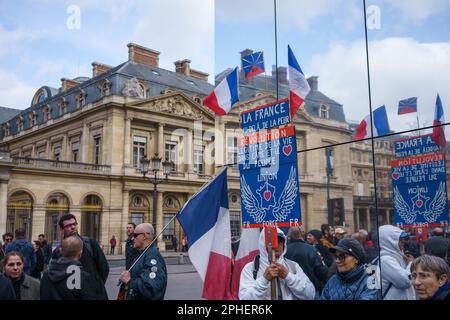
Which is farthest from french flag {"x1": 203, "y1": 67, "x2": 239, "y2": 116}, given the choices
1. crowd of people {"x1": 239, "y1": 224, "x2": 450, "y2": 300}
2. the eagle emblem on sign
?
crowd of people {"x1": 239, "y1": 224, "x2": 450, "y2": 300}

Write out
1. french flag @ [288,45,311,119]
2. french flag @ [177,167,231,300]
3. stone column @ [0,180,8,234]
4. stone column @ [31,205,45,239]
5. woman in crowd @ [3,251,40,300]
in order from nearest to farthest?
woman in crowd @ [3,251,40,300] < french flag @ [288,45,311,119] < french flag @ [177,167,231,300] < stone column @ [0,180,8,234] < stone column @ [31,205,45,239]

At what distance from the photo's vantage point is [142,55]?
32.1 meters

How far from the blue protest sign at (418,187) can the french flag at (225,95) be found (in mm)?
1828

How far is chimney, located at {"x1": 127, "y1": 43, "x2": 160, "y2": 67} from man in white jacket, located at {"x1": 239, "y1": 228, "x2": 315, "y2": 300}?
2898cm

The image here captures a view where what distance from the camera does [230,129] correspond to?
198 inches

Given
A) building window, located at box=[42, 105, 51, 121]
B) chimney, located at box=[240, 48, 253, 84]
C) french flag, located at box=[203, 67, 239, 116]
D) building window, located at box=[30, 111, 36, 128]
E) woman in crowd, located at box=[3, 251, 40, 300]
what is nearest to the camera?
woman in crowd, located at box=[3, 251, 40, 300]

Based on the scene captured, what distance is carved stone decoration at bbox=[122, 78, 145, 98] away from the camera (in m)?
29.0

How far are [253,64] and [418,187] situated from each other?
1.91 meters

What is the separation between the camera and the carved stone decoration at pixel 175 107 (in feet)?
97.2

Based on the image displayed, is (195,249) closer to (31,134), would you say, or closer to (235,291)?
(235,291)

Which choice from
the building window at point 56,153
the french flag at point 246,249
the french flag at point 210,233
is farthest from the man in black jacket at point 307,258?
the building window at point 56,153

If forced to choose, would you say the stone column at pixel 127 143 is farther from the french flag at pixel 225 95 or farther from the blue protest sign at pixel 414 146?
the blue protest sign at pixel 414 146

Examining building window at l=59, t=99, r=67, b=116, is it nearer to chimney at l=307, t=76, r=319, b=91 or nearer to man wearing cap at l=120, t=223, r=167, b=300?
man wearing cap at l=120, t=223, r=167, b=300
